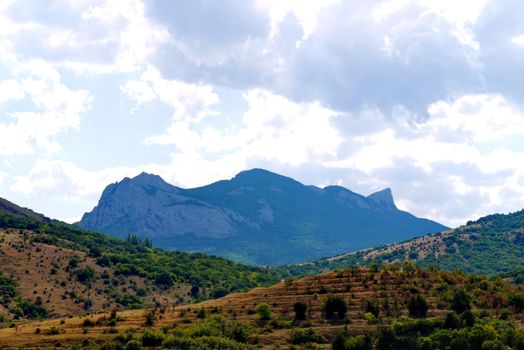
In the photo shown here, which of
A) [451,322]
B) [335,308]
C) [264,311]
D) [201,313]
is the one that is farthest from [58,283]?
[451,322]

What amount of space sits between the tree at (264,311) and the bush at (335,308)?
352 inches

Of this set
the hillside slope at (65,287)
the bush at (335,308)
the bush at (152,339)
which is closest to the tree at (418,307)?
the bush at (335,308)

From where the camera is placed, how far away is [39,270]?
181 m

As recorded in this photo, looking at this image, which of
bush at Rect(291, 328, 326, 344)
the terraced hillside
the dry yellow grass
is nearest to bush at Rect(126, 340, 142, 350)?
the terraced hillside

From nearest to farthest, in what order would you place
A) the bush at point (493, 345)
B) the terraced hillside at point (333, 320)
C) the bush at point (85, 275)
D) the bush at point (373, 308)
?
the bush at point (493, 345) → the terraced hillside at point (333, 320) → the bush at point (373, 308) → the bush at point (85, 275)

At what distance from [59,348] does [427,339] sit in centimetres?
4805

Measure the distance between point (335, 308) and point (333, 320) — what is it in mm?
2011

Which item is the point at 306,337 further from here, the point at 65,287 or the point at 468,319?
the point at 65,287

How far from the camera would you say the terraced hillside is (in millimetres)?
82750

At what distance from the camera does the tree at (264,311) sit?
98062mm

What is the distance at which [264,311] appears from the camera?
9912 cm

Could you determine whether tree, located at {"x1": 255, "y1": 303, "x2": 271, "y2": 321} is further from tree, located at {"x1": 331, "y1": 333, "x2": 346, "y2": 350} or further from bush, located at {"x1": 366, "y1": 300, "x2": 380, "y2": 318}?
tree, located at {"x1": 331, "y1": 333, "x2": 346, "y2": 350}

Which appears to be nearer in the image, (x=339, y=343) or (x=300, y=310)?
(x=339, y=343)

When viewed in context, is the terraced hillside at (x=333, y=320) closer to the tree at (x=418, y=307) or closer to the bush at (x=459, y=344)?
the tree at (x=418, y=307)
